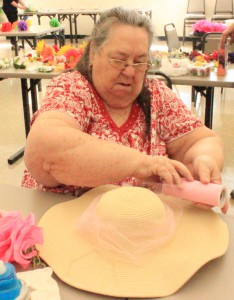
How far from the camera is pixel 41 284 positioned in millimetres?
766

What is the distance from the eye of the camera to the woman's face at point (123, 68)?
4.42 ft

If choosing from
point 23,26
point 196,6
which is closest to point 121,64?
point 23,26

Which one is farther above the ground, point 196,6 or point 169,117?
point 196,6

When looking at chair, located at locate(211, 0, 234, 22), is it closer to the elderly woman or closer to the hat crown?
the elderly woman

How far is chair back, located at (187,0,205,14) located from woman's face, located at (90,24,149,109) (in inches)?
379

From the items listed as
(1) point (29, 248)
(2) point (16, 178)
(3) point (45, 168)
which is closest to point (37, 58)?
(2) point (16, 178)

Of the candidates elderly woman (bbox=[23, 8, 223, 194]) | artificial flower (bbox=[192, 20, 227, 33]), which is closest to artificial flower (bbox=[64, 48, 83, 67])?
elderly woman (bbox=[23, 8, 223, 194])

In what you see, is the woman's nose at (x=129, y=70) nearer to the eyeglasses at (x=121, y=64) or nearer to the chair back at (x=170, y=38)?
the eyeglasses at (x=121, y=64)

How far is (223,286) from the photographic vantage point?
0.80 meters

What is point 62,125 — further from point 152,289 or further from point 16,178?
point 16,178

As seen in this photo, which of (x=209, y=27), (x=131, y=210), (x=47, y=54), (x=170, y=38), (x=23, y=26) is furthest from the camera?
(x=23, y=26)

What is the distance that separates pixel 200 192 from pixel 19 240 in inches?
18.9

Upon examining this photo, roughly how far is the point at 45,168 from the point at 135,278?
0.46 meters

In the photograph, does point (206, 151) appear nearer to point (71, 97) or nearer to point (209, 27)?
point (71, 97)
